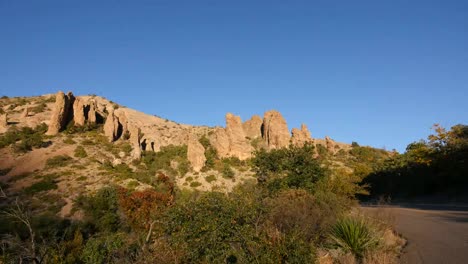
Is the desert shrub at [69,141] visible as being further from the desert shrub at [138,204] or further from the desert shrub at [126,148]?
the desert shrub at [138,204]

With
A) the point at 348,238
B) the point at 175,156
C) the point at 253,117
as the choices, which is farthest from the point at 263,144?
the point at 348,238

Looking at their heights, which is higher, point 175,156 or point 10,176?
point 175,156

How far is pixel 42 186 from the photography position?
37.5 meters

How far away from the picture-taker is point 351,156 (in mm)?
70625

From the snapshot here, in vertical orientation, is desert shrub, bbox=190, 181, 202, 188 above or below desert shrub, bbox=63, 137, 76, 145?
below

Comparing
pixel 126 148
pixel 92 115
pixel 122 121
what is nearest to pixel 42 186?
pixel 126 148

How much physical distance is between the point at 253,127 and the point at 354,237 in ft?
202

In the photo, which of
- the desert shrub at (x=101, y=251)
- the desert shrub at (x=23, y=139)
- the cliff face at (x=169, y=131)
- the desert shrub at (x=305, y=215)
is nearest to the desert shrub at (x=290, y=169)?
the desert shrub at (x=305, y=215)

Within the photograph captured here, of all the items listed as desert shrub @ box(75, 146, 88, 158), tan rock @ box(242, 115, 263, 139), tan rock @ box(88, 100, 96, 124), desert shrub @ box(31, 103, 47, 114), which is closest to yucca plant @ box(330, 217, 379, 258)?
desert shrub @ box(75, 146, 88, 158)

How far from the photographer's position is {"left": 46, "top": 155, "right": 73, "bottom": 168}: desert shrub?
4431 centimetres

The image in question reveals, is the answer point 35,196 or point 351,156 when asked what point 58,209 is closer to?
point 35,196

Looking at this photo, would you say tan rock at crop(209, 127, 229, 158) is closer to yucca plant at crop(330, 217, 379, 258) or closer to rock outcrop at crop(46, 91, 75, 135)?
rock outcrop at crop(46, 91, 75, 135)

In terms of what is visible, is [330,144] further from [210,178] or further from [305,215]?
[305,215]

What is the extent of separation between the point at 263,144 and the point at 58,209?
129 ft
